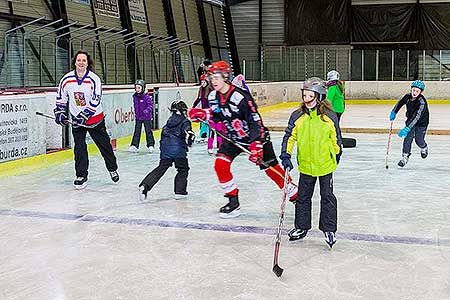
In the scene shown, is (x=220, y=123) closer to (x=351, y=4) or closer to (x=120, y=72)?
(x=120, y=72)

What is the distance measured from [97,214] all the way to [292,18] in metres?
22.2

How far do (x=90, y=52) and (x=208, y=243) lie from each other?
404 inches

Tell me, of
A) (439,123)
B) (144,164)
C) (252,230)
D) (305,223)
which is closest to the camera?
(305,223)

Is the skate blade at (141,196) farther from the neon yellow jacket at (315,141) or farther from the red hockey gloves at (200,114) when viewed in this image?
the neon yellow jacket at (315,141)

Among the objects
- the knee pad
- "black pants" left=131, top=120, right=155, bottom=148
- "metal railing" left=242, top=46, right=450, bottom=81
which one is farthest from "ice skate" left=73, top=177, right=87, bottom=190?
"metal railing" left=242, top=46, right=450, bottom=81

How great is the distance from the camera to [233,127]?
496 centimetres

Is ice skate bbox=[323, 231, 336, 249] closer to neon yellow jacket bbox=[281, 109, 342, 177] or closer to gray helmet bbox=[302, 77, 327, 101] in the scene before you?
neon yellow jacket bbox=[281, 109, 342, 177]

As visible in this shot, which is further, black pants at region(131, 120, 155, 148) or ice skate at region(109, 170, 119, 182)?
black pants at region(131, 120, 155, 148)

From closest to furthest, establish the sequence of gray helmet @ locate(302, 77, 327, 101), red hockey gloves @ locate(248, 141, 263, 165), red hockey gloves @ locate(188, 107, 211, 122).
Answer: gray helmet @ locate(302, 77, 327, 101)
red hockey gloves @ locate(248, 141, 263, 165)
red hockey gloves @ locate(188, 107, 211, 122)

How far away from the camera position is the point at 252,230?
15.3 ft

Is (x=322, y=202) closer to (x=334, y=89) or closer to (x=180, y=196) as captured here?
(x=180, y=196)

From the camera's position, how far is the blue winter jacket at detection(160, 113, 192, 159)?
19.1 ft

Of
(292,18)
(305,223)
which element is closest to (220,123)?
(305,223)

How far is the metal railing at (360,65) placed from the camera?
2425 centimetres
